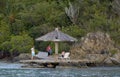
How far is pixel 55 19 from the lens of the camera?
2395 inches

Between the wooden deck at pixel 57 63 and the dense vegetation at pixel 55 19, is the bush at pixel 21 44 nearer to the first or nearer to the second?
the dense vegetation at pixel 55 19

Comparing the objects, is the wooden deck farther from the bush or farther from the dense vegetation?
the dense vegetation

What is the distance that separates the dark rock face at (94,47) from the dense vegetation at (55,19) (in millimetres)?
3122

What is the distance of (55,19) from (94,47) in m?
9.36

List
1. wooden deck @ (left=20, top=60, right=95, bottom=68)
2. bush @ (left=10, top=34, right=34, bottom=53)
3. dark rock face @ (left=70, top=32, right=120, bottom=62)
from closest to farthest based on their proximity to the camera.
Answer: wooden deck @ (left=20, top=60, right=95, bottom=68), dark rock face @ (left=70, top=32, right=120, bottom=62), bush @ (left=10, top=34, right=34, bottom=53)

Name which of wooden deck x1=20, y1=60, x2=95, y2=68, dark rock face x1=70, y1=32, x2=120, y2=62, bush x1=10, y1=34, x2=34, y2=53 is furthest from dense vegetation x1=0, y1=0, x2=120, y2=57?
wooden deck x1=20, y1=60, x2=95, y2=68

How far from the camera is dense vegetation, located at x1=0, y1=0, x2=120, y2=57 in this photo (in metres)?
57.7

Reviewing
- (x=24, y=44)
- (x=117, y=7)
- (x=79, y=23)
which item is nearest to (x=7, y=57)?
(x=24, y=44)

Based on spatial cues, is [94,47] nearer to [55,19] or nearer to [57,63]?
[57,63]

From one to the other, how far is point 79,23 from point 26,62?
14289 mm

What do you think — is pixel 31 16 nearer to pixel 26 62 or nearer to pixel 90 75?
pixel 26 62

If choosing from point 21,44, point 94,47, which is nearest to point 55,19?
point 21,44

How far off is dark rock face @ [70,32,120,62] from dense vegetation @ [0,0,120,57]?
3122 mm

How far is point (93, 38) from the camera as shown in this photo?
5312cm
